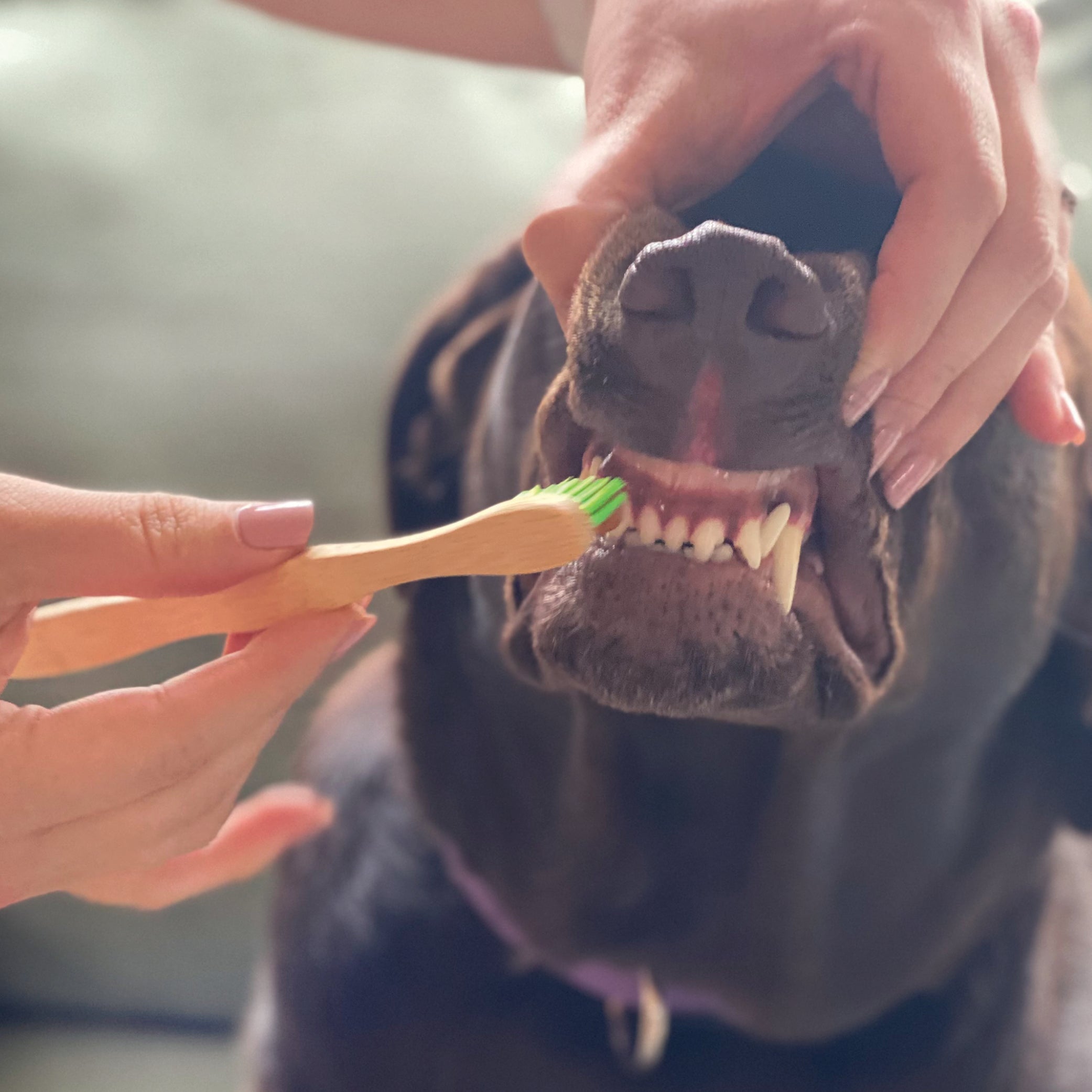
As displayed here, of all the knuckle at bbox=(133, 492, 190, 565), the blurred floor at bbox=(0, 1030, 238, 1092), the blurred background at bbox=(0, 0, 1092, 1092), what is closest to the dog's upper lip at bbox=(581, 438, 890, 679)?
the knuckle at bbox=(133, 492, 190, 565)

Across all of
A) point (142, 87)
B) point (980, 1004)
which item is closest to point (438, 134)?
point (142, 87)

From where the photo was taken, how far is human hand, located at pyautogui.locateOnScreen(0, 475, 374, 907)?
520mm

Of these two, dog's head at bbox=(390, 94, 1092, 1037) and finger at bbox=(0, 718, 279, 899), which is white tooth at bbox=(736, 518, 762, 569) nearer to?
dog's head at bbox=(390, 94, 1092, 1037)

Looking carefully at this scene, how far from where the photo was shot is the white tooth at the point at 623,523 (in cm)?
59

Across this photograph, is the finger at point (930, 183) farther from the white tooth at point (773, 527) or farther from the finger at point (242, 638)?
the finger at point (242, 638)

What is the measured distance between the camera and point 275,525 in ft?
1.75

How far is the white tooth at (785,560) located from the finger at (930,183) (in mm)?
129

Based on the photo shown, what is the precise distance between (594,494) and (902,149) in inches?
8.8

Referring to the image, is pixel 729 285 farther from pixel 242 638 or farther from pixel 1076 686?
pixel 1076 686

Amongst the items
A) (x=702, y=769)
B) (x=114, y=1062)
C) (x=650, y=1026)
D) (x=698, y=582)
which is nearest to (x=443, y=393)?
(x=702, y=769)

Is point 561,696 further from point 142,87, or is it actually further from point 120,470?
point 142,87

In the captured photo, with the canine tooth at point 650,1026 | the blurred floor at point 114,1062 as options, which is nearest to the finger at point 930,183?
the canine tooth at point 650,1026

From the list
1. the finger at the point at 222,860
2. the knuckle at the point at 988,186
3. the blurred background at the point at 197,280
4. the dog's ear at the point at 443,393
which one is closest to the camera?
the knuckle at the point at 988,186

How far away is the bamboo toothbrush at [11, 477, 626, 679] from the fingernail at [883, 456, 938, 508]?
0.50 ft
